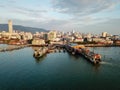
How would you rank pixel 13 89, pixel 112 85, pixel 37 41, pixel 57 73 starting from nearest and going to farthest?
pixel 13 89, pixel 112 85, pixel 57 73, pixel 37 41

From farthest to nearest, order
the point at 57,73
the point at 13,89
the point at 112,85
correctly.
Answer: the point at 57,73
the point at 112,85
the point at 13,89

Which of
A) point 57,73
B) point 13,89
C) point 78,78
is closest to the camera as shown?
point 13,89

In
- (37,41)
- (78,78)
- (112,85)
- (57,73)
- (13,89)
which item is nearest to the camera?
(13,89)

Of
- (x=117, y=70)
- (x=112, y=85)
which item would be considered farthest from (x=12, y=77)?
(x=117, y=70)

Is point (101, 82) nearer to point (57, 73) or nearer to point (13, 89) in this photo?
point (57, 73)

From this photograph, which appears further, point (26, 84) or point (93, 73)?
point (93, 73)

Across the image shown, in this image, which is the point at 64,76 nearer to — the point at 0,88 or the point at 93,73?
the point at 93,73

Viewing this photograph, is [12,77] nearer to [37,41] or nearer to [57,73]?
[57,73]

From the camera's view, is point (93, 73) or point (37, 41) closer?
point (93, 73)

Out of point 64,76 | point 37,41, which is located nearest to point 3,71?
point 64,76
